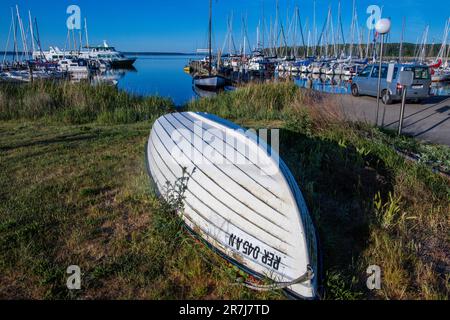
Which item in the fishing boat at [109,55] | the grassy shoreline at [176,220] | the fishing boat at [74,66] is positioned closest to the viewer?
the grassy shoreline at [176,220]

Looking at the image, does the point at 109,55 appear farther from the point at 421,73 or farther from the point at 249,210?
the point at 249,210

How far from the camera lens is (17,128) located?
1011 cm

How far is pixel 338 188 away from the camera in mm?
5383

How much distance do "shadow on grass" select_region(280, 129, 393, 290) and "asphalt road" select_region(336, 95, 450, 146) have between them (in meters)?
2.15

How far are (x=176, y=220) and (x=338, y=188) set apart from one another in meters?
2.85

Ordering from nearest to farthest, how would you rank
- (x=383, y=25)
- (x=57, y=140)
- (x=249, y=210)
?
(x=249, y=210)
(x=383, y=25)
(x=57, y=140)

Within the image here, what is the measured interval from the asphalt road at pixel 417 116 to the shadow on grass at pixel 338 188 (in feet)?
7.04

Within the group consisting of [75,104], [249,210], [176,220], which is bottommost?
[176,220]

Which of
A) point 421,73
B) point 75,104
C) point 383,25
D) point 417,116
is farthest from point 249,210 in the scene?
point 421,73

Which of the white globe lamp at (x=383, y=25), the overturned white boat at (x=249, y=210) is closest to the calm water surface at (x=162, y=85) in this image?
the white globe lamp at (x=383, y=25)

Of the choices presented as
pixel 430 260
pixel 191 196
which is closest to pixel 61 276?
pixel 191 196

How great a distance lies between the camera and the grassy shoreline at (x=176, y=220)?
10.4 feet

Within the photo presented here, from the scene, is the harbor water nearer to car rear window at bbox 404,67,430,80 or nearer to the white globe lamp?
car rear window at bbox 404,67,430,80

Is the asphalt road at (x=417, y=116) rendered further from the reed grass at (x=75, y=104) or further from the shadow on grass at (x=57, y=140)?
the reed grass at (x=75, y=104)
